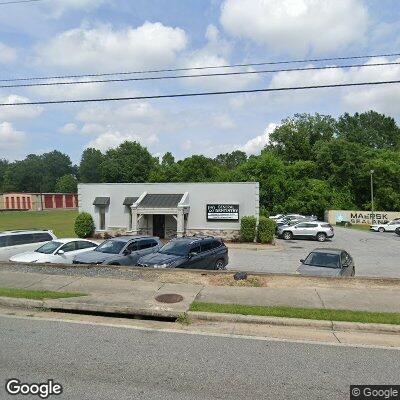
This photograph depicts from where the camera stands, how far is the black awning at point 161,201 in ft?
95.3

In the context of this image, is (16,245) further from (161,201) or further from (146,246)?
(161,201)

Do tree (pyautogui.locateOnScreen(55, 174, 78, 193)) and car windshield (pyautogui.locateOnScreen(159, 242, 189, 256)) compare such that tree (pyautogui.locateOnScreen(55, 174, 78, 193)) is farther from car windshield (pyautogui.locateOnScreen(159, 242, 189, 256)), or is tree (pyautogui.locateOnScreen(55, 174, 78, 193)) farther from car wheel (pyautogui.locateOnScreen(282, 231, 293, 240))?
car windshield (pyautogui.locateOnScreen(159, 242, 189, 256))

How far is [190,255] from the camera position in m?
14.7

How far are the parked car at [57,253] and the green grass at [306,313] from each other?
8.90 metres

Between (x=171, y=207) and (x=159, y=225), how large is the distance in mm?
2529

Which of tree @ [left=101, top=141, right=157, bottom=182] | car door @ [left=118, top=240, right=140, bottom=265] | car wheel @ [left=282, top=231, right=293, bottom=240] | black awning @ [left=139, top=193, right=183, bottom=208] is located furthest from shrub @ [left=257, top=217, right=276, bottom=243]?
tree @ [left=101, top=141, right=157, bottom=182]

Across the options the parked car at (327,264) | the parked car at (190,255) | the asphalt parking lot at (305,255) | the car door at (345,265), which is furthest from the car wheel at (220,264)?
the car door at (345,265)

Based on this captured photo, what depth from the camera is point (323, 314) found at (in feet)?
27.7

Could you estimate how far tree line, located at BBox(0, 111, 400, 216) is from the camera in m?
54.5

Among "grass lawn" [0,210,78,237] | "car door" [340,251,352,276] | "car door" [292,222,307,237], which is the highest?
"car door" [340,251,352,276]

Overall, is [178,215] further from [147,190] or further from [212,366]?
[212,366]

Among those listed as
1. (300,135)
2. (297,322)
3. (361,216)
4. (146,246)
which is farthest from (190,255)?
(300,135)

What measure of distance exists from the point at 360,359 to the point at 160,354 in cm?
328

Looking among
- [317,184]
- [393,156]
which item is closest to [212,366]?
[317,184]
